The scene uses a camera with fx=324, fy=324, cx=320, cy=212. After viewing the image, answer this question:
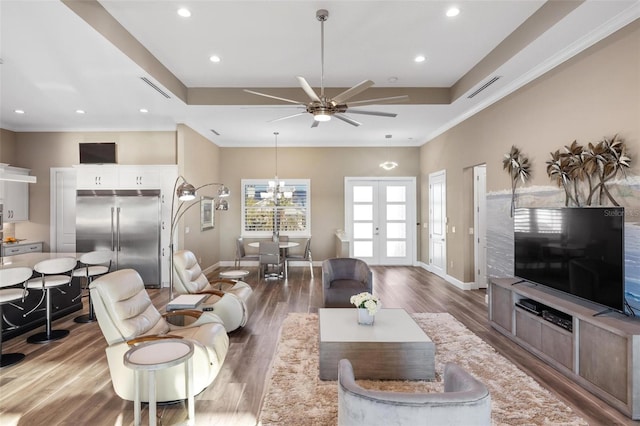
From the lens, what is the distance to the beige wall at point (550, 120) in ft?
9.42

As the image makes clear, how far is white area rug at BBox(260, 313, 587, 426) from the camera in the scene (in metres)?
2.31

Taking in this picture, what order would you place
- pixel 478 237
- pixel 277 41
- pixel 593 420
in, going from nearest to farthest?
pixel 593 420 < pixel 277 41 < pixel 478 237

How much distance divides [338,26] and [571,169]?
288 cm

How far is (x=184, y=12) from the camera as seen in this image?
3162 millimetres

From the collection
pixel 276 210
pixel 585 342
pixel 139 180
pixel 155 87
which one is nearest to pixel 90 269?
pixel 139 180

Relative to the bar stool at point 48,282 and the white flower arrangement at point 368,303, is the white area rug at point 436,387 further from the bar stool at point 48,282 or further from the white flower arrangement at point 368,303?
the bar stool at point 48,282

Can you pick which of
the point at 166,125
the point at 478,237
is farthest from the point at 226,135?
the point at 478,237

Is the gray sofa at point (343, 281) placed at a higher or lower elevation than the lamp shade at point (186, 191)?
lower

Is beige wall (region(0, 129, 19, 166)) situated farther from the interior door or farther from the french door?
the interior door

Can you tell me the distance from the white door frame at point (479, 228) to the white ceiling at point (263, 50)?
4.43 ft

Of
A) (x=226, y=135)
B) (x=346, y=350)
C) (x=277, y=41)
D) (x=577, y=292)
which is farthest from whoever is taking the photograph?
(x=226, y=135)

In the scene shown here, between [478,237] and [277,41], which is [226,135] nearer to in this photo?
[277,41]

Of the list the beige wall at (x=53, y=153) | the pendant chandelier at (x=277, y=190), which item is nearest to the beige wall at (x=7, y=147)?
the beige wall at (x=53, y=153)

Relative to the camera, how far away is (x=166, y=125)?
20.9 ft
